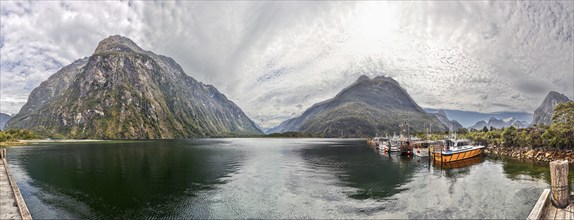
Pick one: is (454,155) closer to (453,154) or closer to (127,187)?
(453,154)

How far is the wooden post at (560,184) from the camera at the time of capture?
22.1 meters

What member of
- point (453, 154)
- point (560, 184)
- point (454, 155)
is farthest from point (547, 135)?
point (560, 184)

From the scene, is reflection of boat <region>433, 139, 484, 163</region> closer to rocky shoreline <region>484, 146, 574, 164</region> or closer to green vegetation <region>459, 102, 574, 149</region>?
rocky shoreline <region>484, 146, 574, 164</region>

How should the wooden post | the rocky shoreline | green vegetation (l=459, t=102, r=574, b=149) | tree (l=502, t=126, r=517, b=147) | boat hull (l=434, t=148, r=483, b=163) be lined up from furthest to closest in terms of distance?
tree (l=502, t=126, r=517, b=147)
green vegetation (l=459, t=102, r=574, b=149)
boat hull (l=434, t=148, r=483, b=163)
the rocky shoreline
the wooden post

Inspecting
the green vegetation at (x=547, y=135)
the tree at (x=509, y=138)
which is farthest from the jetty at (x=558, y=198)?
the tree at (x=509, y=138)

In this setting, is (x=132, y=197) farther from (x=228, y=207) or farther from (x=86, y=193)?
(x=228, y=207)

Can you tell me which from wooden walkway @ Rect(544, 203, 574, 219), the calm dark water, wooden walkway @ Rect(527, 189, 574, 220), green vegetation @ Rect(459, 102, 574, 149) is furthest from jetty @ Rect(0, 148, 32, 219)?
green vegetation @ Rect(459, 102, 574, 149)

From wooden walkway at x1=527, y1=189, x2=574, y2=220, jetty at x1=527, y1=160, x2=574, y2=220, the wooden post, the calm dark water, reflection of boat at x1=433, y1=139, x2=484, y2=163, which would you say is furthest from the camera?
Answer: reflection of boat at x1=433, y1=139, x2=484, y2=163

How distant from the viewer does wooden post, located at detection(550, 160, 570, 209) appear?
2209 cm

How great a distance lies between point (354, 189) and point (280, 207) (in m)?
A: 16.3

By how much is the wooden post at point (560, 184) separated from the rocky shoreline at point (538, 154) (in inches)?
3047

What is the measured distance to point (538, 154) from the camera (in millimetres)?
95062

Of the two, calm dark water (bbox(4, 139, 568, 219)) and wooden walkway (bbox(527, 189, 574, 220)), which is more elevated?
wooden walkway (bbox(527, 189, 574, 220))

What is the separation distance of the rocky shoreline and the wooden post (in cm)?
7740
